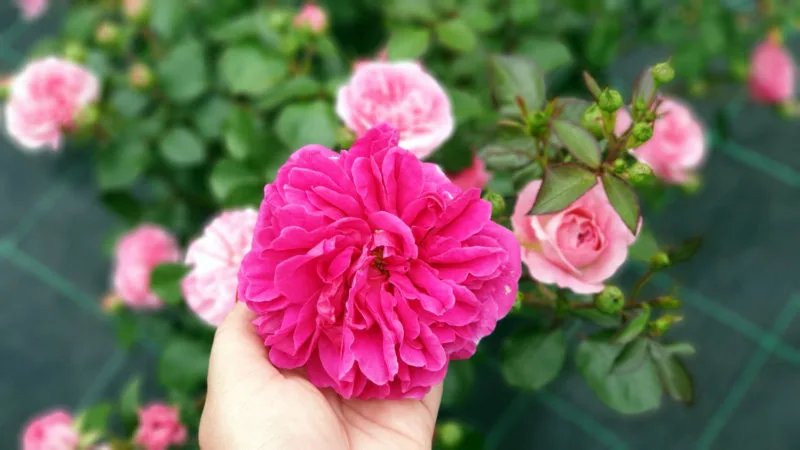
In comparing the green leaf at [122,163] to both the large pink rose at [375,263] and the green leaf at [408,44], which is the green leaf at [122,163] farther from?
the large pink rose at [375,263]

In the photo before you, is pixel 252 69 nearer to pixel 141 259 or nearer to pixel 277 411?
pixel 141 259

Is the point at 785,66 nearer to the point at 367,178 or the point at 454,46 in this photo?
the point at 454,46

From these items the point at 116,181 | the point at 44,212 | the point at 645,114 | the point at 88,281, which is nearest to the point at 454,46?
the point at 645,114

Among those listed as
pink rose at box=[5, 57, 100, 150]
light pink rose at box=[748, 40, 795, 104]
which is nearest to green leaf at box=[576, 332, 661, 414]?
pink rose at box=[5, 57, 100, 150]

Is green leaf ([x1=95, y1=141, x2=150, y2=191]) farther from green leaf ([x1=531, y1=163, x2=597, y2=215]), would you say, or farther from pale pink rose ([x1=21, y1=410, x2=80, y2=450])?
green leaf ([x1=531, y1=163, x2=597, y2=215])

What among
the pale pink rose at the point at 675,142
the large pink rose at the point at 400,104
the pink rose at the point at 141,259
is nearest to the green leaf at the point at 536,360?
the large pink rose at the point at 400,104

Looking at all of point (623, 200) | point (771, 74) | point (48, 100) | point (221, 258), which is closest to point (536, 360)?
point (623, 200)
